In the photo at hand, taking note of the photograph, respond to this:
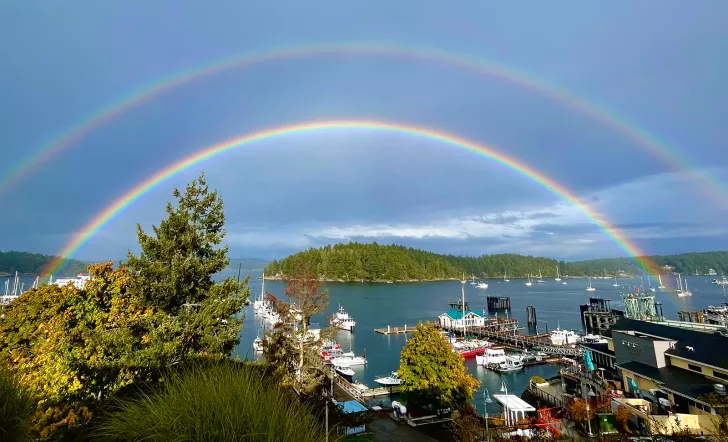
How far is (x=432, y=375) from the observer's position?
19.2 m

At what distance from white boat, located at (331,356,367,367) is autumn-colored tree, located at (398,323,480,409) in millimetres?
20478

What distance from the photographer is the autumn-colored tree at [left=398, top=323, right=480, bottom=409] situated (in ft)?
62.5

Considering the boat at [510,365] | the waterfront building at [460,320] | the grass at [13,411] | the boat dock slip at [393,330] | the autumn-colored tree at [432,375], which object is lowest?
the boat at [510,365]

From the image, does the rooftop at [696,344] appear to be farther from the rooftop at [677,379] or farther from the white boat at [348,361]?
the white boat at [348,361]

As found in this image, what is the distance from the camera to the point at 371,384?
1401 inches

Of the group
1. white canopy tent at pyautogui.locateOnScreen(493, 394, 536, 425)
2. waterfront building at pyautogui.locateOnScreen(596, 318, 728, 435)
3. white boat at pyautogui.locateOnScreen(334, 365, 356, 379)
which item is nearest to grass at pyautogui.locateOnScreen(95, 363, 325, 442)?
waterfront building at pyautogui.locateOnScreen(596, 318, 728, 435)

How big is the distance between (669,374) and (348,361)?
2903cm

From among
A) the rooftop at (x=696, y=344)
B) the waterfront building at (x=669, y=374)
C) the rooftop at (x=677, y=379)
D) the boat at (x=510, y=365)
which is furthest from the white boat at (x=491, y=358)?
the rooftop at (x=677, y=379)

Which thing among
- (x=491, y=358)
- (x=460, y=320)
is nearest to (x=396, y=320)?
(x=460, y=320)

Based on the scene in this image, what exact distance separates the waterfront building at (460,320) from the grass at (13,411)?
2411 inches

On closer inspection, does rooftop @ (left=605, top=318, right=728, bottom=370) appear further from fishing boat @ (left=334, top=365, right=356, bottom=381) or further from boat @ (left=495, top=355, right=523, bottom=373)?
fishing boat @ (left=334, top=365, right=356, bottom=381)

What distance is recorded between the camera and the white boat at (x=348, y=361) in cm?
3976

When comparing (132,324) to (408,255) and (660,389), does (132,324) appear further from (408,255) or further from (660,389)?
(408,255)

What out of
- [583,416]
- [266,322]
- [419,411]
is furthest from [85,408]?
[266,322]
